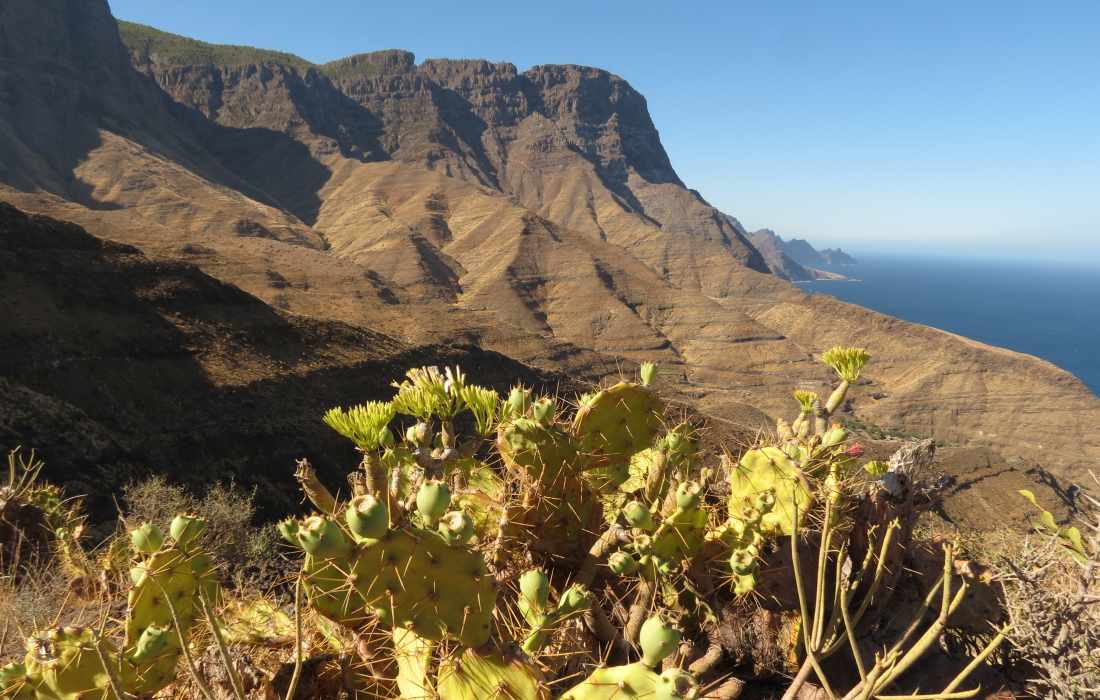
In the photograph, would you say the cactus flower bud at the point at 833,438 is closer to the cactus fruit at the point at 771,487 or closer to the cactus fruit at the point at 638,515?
the cactus fruit at the point at 771,487

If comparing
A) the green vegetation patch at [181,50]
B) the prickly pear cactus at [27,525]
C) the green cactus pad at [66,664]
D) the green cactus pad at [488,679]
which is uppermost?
the green vegetation patch at [181,50]

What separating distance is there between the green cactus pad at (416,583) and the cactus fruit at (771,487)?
1.79 m

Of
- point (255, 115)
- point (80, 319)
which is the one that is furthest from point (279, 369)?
point (255, 115)

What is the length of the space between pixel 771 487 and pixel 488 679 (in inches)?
78.7

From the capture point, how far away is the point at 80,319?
2470cm

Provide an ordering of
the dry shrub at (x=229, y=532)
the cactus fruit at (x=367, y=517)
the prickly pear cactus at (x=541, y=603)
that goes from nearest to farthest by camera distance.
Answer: the cactus fruit at (x=367, y=517) → the prickly pear cactus at (x=541, y=603) → the dry shrub at (x=229, y=532)

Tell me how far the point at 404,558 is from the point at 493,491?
137cm

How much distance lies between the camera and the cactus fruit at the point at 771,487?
3203 mm

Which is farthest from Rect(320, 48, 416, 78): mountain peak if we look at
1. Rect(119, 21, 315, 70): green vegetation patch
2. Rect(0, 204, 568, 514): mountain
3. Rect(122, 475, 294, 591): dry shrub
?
Rect(122, 475, 294, 591): dry shrub

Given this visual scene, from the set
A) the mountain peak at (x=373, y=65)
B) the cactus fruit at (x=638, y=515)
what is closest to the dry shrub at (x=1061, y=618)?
the cactus fruit at (x=638, y=515)

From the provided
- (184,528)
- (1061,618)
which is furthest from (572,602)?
(1061,618)

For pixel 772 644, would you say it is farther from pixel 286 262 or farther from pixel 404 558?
pixel 286 262

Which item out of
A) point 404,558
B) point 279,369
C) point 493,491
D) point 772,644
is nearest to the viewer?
point 404,558

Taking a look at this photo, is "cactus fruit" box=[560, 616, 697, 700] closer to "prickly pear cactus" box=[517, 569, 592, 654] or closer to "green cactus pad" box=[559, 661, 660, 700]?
"green cactus pad" box=[559, 661, 660, 700]
